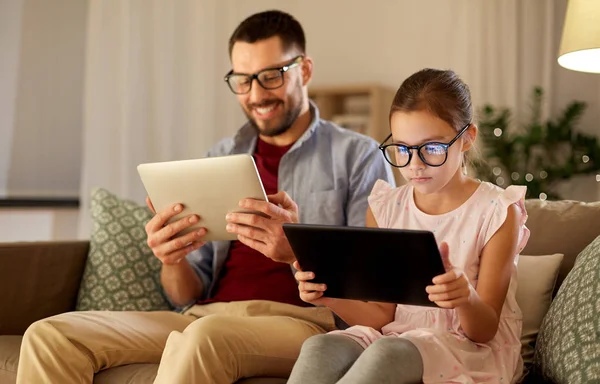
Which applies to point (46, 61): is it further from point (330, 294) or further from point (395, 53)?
point (330, 294)

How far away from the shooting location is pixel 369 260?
1.33 m

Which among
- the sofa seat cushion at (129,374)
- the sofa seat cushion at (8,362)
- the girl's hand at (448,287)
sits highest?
the girl's hand at (448,287)

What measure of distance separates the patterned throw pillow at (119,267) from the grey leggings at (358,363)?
926 millimetres

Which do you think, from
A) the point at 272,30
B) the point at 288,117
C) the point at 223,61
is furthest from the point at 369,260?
the point at 223,61

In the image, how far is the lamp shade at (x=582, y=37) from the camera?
179cm

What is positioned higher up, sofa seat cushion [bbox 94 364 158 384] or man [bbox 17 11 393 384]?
man [bbox 17 11 393 384]

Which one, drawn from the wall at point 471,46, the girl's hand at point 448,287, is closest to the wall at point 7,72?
the wall at point 471,46

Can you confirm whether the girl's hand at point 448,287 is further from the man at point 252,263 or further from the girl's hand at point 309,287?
the man at point 252,263

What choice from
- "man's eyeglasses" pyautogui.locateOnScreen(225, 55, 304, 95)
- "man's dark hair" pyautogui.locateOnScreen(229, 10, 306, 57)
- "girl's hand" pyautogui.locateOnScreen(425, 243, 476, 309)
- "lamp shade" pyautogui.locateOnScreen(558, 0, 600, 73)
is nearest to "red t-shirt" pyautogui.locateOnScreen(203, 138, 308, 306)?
"man's eyeglasses" pyautogui.locateOnScreen(225, 55, 304, 95)

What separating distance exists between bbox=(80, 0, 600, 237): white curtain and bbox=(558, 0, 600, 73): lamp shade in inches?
87.8

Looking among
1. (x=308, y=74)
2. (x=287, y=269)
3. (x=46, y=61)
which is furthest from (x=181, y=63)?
(x=287, y=269)

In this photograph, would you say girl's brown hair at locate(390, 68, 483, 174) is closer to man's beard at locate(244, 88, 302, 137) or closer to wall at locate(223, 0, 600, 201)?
man's beard at locate(244, 88, 302, 137)

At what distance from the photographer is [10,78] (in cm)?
353

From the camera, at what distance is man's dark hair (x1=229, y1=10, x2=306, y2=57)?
2.13 m
